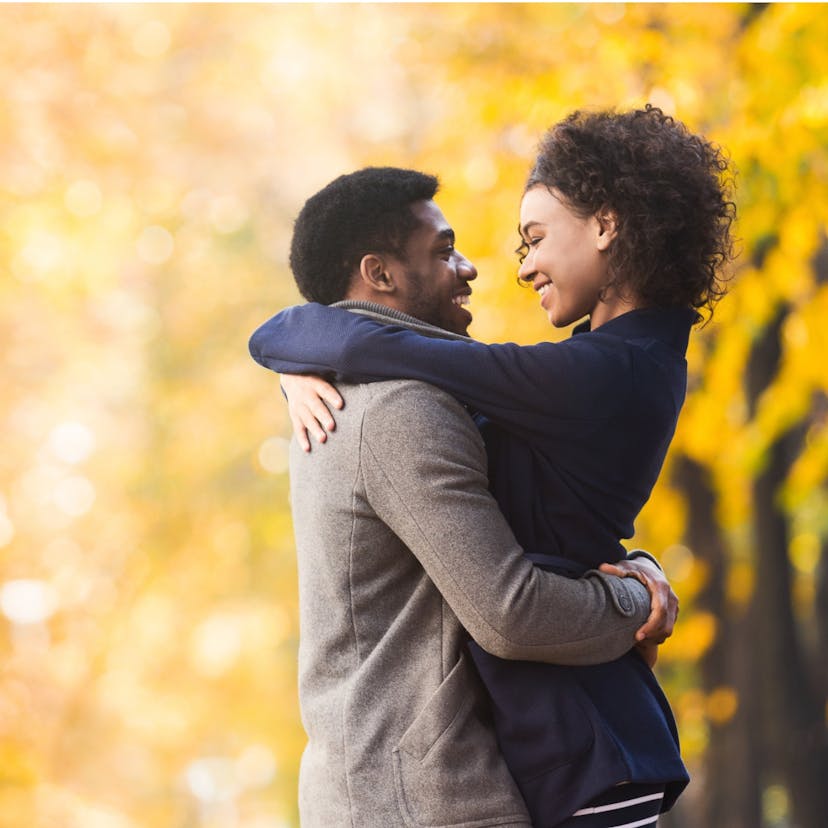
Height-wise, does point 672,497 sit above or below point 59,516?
below

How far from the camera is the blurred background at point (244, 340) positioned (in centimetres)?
661

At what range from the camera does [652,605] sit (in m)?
2.39

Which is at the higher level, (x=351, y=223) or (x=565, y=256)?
(x=351, y=223)

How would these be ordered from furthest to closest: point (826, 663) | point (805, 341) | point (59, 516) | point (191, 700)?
point (191, 700) → point (59, 516) → point (826, 663) → point (805, 341)

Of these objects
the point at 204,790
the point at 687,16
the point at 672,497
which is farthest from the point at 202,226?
the point at 204,790

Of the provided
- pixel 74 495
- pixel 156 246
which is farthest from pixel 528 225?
pixel 156 246

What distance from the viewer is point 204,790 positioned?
19672 millimetres

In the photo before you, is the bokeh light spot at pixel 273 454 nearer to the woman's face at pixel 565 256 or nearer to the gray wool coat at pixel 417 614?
the woman's face at pixel 565 256

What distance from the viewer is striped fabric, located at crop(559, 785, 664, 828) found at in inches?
86.3

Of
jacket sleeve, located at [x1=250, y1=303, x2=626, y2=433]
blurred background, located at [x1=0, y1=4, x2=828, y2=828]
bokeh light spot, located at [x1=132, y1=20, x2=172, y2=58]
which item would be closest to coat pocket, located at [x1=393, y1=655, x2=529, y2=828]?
jacket sleeve, located at [x1=250, y1=303, x2=626, y2=433]

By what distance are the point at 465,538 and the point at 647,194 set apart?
76 centimetres

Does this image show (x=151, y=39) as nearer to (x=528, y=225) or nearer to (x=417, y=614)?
(x=528, y=225)

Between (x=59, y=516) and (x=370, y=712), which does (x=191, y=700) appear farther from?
(x=370, y=712)

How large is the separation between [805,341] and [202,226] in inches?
330
